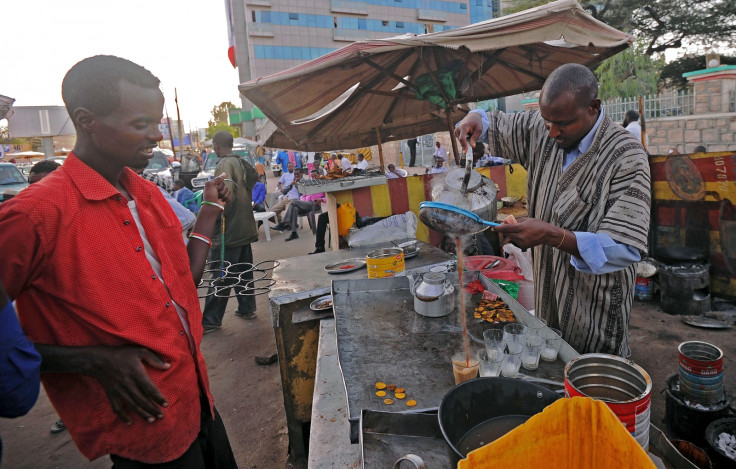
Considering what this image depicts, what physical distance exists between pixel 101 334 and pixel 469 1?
2208 inches

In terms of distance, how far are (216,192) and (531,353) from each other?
4.81 feet

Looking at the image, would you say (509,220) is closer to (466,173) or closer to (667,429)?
(466,173)

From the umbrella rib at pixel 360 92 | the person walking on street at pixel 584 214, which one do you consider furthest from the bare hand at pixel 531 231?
the umbrella rib at pixel 360 92

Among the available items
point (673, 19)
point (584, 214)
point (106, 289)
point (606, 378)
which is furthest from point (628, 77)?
point (106, 289)

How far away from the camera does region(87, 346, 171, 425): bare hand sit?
122 centimetres

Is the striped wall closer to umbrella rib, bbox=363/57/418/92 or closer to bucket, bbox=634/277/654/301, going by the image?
umbrella rib, bbox=363/57/418/92

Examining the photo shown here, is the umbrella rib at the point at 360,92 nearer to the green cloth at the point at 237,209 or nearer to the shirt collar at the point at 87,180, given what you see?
the green cloth at the point at 237,209

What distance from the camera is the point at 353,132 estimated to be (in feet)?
19.7

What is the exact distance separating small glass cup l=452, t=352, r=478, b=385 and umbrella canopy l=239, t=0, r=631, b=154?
7.98ft

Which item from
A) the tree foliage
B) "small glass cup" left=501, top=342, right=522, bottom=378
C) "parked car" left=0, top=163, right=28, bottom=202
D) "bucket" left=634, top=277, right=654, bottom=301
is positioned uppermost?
the tree foliage

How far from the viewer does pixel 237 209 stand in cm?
505

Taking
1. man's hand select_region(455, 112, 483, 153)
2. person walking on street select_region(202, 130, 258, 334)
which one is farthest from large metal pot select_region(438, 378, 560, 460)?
person walking on street select_region(202, 130, 258, 334)

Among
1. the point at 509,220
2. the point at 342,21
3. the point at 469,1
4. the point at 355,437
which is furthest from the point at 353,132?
the point at 469,1

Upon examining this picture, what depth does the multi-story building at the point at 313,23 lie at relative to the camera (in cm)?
3884
